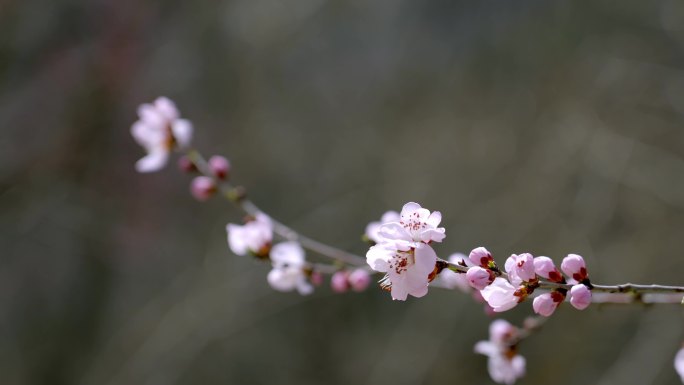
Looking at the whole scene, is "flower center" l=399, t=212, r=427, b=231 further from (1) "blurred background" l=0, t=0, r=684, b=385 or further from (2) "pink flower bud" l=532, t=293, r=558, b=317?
(1) "blurred background" l=0, t=0, r=684, b=385

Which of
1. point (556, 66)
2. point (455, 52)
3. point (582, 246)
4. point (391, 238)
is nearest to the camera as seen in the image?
point (391, 238)

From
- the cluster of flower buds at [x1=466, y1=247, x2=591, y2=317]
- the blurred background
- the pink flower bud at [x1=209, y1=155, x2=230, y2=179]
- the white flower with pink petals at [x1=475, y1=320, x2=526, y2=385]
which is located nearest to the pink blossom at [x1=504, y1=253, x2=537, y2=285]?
the cluster of flower buds at [x1=466, y1=247, x2=591, y2=317]

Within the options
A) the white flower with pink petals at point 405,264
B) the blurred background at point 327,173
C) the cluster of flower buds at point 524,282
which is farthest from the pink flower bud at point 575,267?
the blurred background at point 327,173

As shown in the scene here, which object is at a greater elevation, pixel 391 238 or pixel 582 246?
pixel 582 246

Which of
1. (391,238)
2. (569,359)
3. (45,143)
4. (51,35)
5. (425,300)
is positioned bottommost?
(391,238)

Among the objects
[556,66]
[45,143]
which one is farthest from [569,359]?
[45,143]

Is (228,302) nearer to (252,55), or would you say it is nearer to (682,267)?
(252,55)

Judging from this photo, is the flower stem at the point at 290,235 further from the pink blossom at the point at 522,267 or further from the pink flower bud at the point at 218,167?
the pink blossom at the point at 522,267
